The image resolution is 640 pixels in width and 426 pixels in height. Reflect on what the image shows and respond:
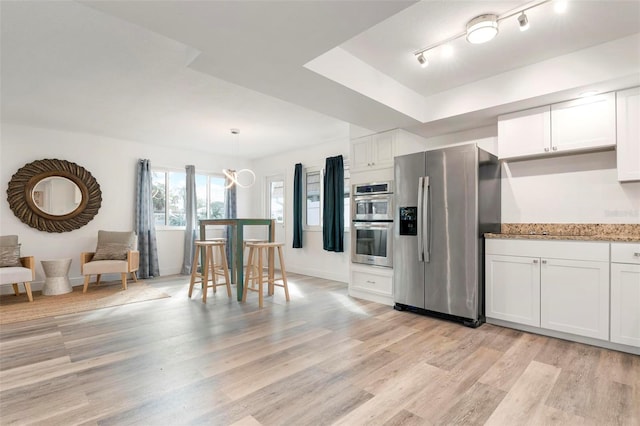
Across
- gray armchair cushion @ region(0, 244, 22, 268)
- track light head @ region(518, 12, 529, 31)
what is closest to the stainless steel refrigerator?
Result: track light head @ region(518, 12, 529, 31)

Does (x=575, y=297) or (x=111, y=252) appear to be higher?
(x=111, y=252)

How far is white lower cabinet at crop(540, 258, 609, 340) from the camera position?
2645 millimetres

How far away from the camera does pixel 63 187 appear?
532 centimetres

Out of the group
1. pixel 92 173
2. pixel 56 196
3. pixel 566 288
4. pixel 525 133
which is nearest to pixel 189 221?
pixel 92 173

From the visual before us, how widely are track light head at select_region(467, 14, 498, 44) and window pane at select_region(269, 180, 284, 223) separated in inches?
203

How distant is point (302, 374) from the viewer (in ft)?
7.28

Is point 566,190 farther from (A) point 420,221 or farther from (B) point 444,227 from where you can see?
(A) point 420,221

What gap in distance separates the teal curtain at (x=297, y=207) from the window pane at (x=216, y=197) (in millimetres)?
1948

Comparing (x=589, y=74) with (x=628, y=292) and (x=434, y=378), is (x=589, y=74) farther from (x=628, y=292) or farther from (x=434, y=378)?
(x=434, y=378)

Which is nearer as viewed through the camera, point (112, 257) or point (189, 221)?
point (112, 257)

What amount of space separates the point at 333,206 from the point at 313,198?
2.83 feet

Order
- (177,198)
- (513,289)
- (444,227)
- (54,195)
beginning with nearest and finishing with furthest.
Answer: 1. (513,289)
2. (444,227)
3. (54,195)
4. (177,198)

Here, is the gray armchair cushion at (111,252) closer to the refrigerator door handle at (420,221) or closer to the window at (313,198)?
the window at (313,198)

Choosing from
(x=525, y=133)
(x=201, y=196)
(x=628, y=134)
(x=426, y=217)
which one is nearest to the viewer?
(x=628, y=134)
